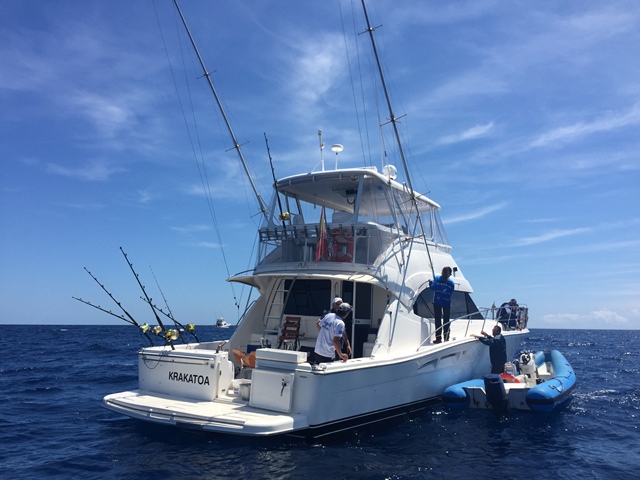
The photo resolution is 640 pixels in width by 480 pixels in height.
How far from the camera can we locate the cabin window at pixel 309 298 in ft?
31.9

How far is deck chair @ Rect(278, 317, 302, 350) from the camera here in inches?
371

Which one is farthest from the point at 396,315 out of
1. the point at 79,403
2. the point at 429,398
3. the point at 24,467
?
the point at 79,403

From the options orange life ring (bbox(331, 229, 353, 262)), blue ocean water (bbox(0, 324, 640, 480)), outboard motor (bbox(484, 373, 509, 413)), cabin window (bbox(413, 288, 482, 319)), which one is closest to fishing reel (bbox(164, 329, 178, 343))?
blue ocean water (bbox(0, 324, 640, 480))

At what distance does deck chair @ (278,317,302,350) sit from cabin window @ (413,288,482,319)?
2.29 meters

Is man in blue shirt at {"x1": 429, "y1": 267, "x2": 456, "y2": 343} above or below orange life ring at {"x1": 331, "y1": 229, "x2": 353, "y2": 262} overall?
below

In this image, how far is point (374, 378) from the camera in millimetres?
7531

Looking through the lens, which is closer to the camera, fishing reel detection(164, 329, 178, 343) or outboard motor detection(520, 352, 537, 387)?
fishing reel detection(164, 329, 178, 343)

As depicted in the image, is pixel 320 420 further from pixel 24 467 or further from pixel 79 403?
pixel 79 403

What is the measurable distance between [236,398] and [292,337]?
2.25 m

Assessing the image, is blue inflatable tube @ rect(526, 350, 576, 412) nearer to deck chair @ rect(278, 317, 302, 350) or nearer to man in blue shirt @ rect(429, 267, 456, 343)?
man in blue shirt @ rect(429, 267, 456, 343)

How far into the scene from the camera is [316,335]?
9703mm

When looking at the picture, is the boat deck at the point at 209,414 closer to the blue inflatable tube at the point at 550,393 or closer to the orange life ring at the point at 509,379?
the blue inflatable tube at the point at 550,393

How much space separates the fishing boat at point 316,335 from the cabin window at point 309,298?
0.07 feet

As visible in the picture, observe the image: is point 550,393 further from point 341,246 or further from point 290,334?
→ point 290,334
